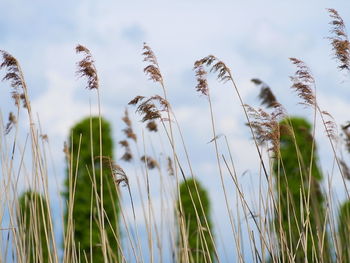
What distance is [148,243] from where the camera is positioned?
3.07m

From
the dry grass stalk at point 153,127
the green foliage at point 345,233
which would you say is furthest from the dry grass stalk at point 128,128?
the green foliage at point 345,233

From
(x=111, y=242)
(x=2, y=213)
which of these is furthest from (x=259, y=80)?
(x=111, y=242)

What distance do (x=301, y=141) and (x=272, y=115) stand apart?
21.5ft

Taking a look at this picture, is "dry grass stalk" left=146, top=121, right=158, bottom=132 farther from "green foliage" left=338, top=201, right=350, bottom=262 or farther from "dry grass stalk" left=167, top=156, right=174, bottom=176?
"green foliage" left=338, top=201, right=350, bottom=262

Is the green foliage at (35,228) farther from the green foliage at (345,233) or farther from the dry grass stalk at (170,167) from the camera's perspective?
the green foliage at (345,233)

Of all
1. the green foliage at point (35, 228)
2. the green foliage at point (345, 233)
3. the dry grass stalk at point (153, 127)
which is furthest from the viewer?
the dry grass stalk at point (153, 127)

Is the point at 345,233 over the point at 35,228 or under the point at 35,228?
under

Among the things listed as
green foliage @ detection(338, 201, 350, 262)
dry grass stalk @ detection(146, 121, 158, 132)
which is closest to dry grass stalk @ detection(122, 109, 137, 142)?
dry grass stalk @ detection(146, 121, 158, 132)

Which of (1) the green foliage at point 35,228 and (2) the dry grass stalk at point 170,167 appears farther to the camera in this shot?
(2) the dry grass stalk at point 170,167

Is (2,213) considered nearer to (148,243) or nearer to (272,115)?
(148,243)

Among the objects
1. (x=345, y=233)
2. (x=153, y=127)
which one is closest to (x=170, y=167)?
(x=153, y=127)

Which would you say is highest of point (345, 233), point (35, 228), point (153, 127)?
point (153, 127)

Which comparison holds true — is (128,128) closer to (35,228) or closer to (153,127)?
(153,127)

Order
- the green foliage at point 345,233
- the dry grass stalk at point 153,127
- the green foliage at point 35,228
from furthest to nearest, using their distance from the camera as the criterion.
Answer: the dry grass stalk at point 153,127 < the green foliage at point 345,233 < the green foliage at point 35,228
